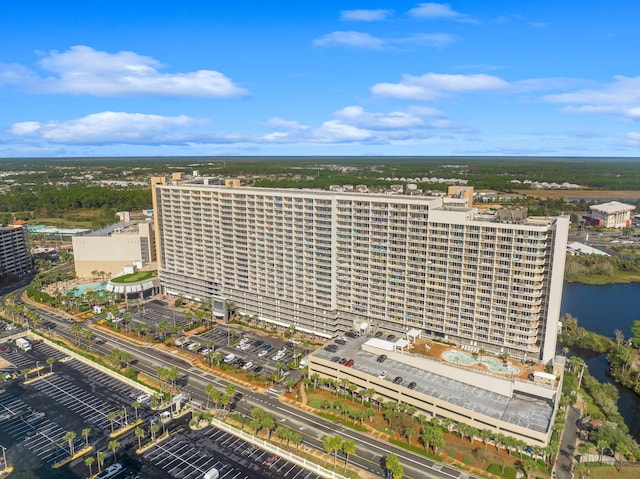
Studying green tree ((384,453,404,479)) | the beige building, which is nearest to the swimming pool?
green tree ((384,453,404,479))

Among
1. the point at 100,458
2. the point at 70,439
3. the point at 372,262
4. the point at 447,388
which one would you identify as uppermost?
the point at 372,262

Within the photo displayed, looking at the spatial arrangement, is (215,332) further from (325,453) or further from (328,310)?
(325,453)

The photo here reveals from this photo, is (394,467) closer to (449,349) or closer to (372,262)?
(449,349)

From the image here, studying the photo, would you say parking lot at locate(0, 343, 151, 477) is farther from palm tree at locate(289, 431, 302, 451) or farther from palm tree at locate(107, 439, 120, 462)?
palm tree at locate(289, 431, 302, 451)

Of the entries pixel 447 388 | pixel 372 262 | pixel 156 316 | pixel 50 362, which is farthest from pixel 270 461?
pixel 156 316

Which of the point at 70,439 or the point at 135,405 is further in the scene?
the point at 135,405

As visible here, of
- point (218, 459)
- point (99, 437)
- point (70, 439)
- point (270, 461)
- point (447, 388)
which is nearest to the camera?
point (70, 439)
